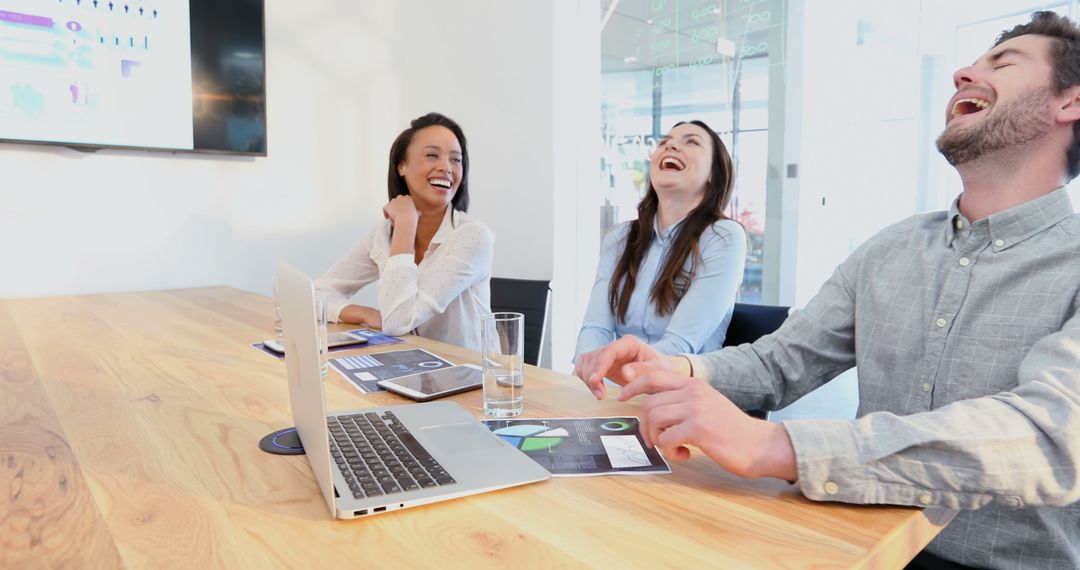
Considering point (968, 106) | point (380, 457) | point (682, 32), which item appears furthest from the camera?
point (682, 32)

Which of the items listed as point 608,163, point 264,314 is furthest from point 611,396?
point 608,163

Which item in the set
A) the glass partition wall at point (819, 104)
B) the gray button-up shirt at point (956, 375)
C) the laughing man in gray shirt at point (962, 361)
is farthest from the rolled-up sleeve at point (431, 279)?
the glass partition wall at point (819, 104)

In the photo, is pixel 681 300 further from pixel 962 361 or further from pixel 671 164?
pixel 962 361

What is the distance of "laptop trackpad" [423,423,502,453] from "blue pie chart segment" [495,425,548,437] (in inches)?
1.1

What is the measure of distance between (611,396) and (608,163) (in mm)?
2330

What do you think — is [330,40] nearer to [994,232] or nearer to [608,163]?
[608,163]

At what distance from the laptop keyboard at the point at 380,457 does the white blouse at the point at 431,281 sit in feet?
2.96

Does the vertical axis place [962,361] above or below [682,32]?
below

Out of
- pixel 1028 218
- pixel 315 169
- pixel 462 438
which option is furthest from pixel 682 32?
pixel 462 438

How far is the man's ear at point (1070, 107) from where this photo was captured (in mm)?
1059

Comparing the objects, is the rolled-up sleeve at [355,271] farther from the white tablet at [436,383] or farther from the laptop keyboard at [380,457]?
the laptop keyboard at [380,457]

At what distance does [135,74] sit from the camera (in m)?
2.73

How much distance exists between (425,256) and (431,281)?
0.24 meters

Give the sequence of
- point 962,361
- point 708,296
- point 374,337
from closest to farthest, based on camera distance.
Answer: point 962,361 < point 374,337 < point 708,296
